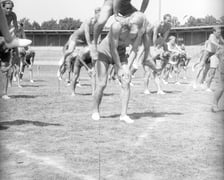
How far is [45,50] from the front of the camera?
68.8 metres

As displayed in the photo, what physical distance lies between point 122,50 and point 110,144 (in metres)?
2.47

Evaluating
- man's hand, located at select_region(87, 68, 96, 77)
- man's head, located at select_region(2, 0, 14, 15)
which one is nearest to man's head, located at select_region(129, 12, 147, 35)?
man's head, located at select_region(2, 0, 14, 15)

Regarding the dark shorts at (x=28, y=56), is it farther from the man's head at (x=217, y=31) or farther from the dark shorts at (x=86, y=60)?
the man's head at (x=217, y=31)

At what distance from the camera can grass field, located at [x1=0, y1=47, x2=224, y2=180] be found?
4.04 metres

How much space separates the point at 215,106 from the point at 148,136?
10.9 feet

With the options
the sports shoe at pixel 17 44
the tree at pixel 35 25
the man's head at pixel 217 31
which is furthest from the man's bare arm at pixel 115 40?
the tree at pixel 35 25

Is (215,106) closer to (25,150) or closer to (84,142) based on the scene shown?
(84,142)

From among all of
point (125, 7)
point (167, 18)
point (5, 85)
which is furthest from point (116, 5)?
point (167, 18)

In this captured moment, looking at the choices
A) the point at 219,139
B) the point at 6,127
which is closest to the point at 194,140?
the point at 219,139

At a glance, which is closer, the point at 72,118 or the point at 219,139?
the point at 219,139

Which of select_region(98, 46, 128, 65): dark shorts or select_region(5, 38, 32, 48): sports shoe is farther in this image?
select_region(98, 46, 128, 65): dark shorts

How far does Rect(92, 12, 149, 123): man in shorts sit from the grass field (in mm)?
448

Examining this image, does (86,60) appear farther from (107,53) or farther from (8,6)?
(107,53)

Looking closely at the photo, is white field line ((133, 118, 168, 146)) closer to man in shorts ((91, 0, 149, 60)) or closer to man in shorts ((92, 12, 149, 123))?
man in shorts ((92, 12, 149, 123))
